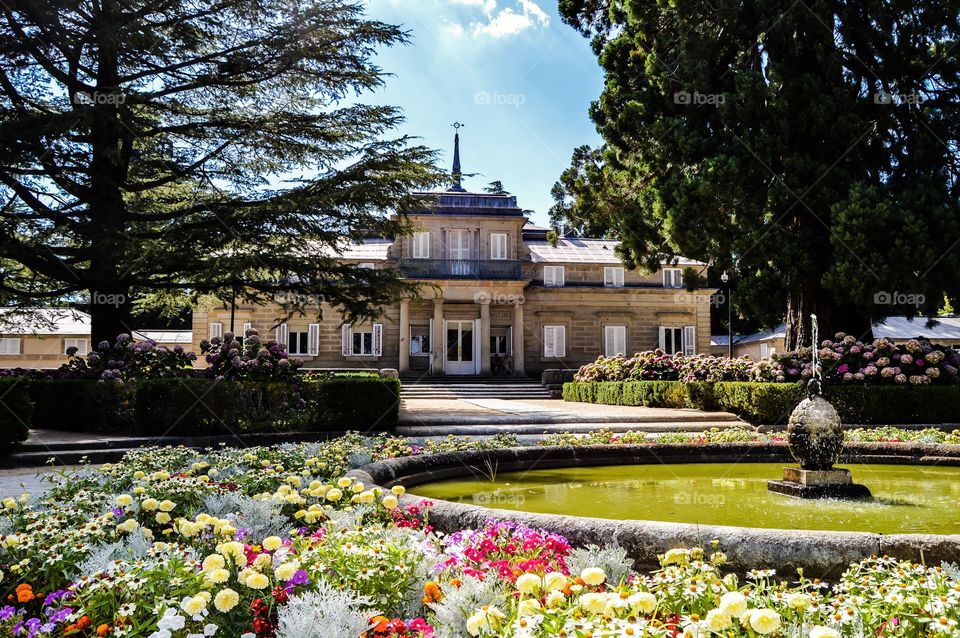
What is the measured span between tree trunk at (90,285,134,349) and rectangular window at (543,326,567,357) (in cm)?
2096

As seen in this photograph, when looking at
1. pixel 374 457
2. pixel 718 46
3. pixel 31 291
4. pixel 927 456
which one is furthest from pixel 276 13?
pixel 927 456

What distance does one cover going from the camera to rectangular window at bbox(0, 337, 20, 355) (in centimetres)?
3659

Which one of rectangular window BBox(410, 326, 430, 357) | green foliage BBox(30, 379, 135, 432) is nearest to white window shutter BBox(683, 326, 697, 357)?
rectangular window BBox(410, 326, 430, 357)

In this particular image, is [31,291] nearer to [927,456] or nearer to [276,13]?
[276,13]

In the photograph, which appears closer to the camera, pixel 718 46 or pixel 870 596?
pixel 870 596

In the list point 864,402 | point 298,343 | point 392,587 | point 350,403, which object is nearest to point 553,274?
point 298,343

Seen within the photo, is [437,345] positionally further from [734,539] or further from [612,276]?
[734,539]

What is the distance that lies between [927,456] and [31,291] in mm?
16401

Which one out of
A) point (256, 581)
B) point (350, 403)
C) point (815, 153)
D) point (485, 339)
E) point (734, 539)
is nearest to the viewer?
point (256, 581)

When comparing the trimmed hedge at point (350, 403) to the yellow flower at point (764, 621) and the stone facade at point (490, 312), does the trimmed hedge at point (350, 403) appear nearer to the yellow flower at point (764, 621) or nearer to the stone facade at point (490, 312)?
the yellow flower at point (764, 621)

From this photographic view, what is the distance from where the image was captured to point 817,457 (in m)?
5.46

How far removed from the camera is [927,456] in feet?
23.2

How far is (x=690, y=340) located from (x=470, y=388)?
12.9 meters

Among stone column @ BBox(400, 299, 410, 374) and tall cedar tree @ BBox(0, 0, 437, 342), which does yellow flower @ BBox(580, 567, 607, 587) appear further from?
stone column @ BBox(400, 299, 410, 374)
